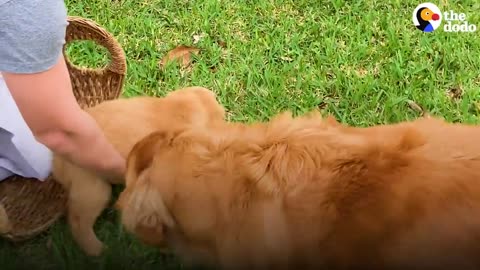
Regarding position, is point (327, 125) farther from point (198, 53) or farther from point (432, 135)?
point (198, 53)

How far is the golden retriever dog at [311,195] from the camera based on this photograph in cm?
173

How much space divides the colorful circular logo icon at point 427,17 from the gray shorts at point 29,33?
208 centimetres

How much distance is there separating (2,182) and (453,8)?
7.68ft

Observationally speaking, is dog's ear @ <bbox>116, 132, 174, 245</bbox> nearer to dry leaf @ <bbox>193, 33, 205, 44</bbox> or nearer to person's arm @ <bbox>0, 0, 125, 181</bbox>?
person's arm @ <bbox>0, 0, 125, 181</bbox>

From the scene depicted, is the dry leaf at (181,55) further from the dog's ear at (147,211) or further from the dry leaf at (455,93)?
the dog's ear at (147,211)

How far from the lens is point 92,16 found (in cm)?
356

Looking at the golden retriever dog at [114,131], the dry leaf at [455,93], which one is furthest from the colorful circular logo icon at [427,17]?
the golden retriever dog at [114,131]

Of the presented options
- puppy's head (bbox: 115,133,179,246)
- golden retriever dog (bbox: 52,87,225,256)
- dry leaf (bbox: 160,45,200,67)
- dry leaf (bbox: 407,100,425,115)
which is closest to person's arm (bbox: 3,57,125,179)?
golden retriever dog (bbox: 52,87,225,256)

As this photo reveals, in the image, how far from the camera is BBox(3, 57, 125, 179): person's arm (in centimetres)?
196

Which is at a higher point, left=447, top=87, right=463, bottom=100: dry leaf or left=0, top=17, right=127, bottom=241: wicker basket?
left=447, top=87, right=463, bottom=100: dry leaf

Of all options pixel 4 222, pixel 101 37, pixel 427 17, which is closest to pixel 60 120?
pixel 4 222

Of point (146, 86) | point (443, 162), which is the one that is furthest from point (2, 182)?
point (443, 162)

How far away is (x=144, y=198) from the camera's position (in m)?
1.92

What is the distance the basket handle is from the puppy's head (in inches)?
39.0
